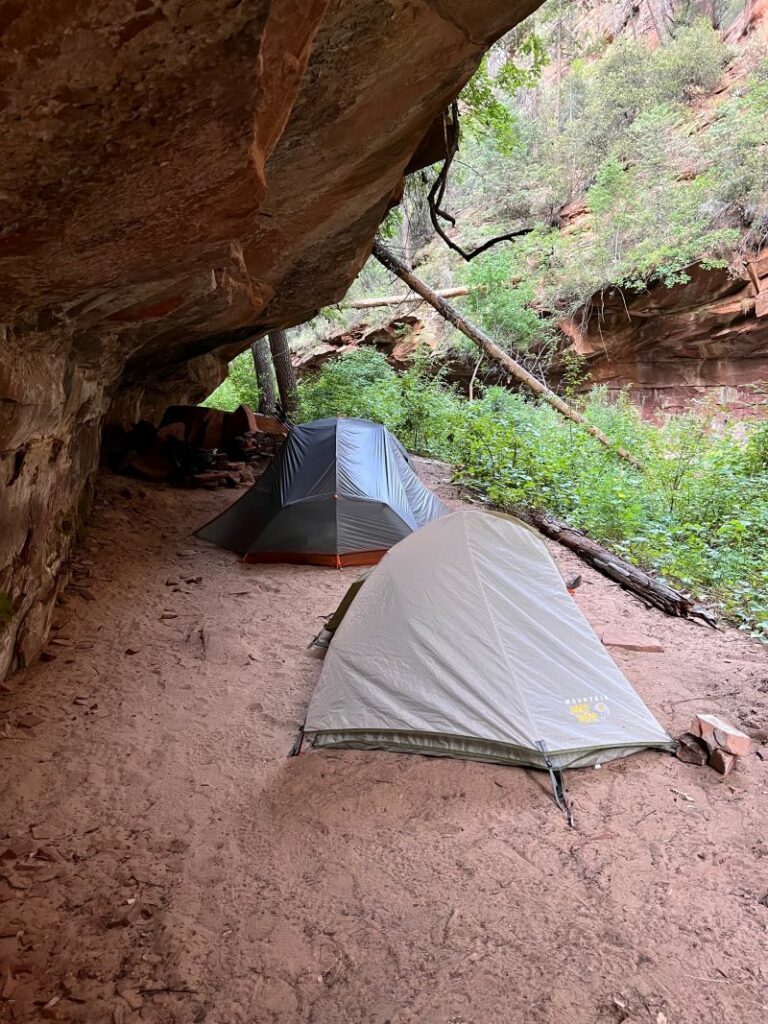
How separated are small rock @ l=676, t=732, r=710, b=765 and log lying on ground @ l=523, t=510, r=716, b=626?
2.46 meters

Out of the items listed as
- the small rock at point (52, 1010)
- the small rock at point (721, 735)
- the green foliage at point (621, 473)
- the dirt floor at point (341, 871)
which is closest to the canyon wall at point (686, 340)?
the green foliage at point (621, 473)

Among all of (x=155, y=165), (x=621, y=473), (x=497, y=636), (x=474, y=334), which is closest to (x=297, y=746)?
(x=497, y=636)

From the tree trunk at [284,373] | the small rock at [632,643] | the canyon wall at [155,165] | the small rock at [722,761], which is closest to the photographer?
the canyon wall at [155,165]

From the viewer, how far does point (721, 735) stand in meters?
3.45

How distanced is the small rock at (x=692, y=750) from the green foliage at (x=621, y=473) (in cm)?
240

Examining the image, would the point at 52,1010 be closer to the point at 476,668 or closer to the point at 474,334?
the point at 476,668

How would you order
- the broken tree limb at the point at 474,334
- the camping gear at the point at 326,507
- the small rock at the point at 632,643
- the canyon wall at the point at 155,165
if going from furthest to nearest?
the broken tree limb at the point at 474,334
the camping gear at the point at 326,507
the small rock at the point at 632,643
the canyon wall at the point at 155,165

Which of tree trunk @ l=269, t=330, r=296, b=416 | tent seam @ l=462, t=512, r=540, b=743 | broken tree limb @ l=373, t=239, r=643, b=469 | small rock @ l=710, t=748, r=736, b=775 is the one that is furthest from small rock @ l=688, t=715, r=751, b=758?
tree trunk @ l=269, t=330, r=296, b=416

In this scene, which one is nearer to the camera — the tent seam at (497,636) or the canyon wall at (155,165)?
the canyon wall at (155,165)

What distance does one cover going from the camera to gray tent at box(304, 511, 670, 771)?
341 cm

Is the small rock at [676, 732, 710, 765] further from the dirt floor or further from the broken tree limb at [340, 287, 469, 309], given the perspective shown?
the broken tree limb at [340, 287, 469, 309]

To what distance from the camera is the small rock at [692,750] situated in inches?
135

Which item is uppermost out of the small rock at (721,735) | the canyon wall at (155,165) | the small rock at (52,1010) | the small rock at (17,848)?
the canyon wall at (155,165)

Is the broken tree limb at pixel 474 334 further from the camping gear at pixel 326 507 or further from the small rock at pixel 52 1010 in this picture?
the small rock at pixel 52 1010
